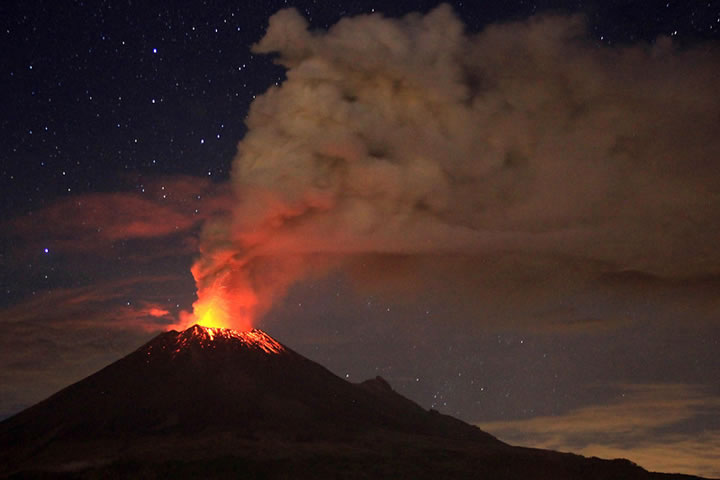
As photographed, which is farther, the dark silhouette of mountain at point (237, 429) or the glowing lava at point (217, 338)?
the glowing lava at point (217, 338)

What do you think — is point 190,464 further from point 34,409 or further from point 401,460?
point 34,409

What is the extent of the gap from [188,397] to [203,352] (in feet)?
62.5

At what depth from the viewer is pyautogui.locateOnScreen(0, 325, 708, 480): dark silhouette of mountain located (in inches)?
3661

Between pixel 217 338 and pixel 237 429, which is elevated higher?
pixel 217 338

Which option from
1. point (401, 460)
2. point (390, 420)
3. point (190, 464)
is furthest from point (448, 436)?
point (190, 464)

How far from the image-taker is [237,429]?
107750 mm

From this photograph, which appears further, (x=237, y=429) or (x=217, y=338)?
(x=217, y=338)

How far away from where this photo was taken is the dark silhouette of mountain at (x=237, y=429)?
93000 mm

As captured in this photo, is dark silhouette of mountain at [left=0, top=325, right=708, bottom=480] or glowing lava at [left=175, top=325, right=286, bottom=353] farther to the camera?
glowing lava at [left=175, top=325, right=286, bottom=353]

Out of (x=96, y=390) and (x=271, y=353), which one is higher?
(x=271, y=353)

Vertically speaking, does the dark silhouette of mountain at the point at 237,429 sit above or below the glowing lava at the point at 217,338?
below

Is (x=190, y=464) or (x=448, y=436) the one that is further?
(x=448, y=436)

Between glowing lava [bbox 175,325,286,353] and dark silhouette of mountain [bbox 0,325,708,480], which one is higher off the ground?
glowing lava [bbox 175,325,286,353]

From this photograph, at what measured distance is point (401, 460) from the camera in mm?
99000
